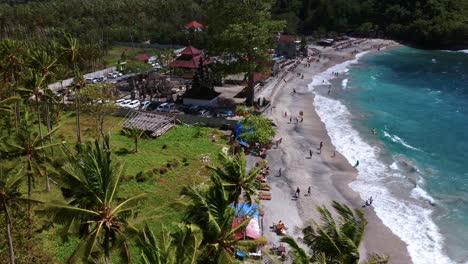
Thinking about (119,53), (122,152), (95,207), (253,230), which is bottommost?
(253,230)

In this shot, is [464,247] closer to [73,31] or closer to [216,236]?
[216,236]

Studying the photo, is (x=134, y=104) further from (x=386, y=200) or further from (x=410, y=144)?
(x=410, y=144)

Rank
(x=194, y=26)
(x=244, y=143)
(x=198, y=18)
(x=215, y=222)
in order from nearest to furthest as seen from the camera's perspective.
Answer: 1. (x=215, y=222)
2. (x=244, y=143)
3. (x=194, y=26)
4. (x=198, y=18)

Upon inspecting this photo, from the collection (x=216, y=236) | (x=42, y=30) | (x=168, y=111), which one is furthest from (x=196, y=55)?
(x=216, y=236)

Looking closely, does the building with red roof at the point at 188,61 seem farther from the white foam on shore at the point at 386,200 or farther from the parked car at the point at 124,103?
the white foam on shore at the point at 386,200

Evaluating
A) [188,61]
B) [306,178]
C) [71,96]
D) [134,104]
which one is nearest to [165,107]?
[134,104]

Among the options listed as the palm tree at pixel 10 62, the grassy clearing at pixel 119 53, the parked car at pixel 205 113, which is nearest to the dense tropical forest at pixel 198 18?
the grassy clearing at pixel 119 53

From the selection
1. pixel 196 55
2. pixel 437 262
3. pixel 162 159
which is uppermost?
pixel 196 55
